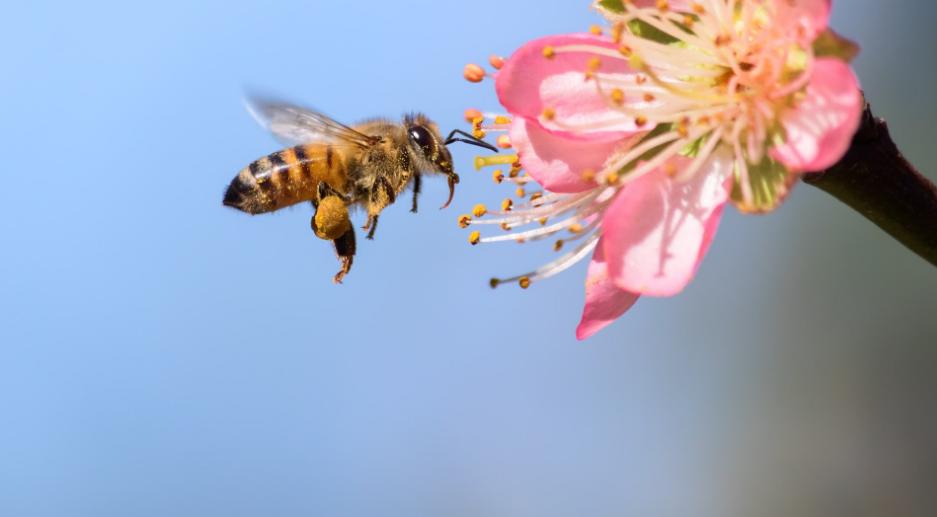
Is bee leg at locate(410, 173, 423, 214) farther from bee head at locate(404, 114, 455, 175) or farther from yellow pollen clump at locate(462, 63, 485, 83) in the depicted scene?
yellow pollen clump at locate(462, 63, 485, 83)

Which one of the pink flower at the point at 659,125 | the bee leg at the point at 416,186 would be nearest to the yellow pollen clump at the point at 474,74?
the pink flower at the point at 659,125

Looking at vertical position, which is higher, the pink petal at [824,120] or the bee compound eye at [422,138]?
the pink petal at [824,120]

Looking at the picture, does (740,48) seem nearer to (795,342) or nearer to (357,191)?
(357,191)

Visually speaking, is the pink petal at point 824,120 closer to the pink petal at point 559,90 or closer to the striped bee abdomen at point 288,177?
the pink petal at point 559,90

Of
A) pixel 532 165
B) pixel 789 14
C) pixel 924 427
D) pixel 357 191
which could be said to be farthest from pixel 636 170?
pixel 924 427

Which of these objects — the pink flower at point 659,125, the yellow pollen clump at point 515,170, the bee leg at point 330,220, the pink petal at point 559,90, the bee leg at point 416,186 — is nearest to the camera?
the pink flower at point 659,125
